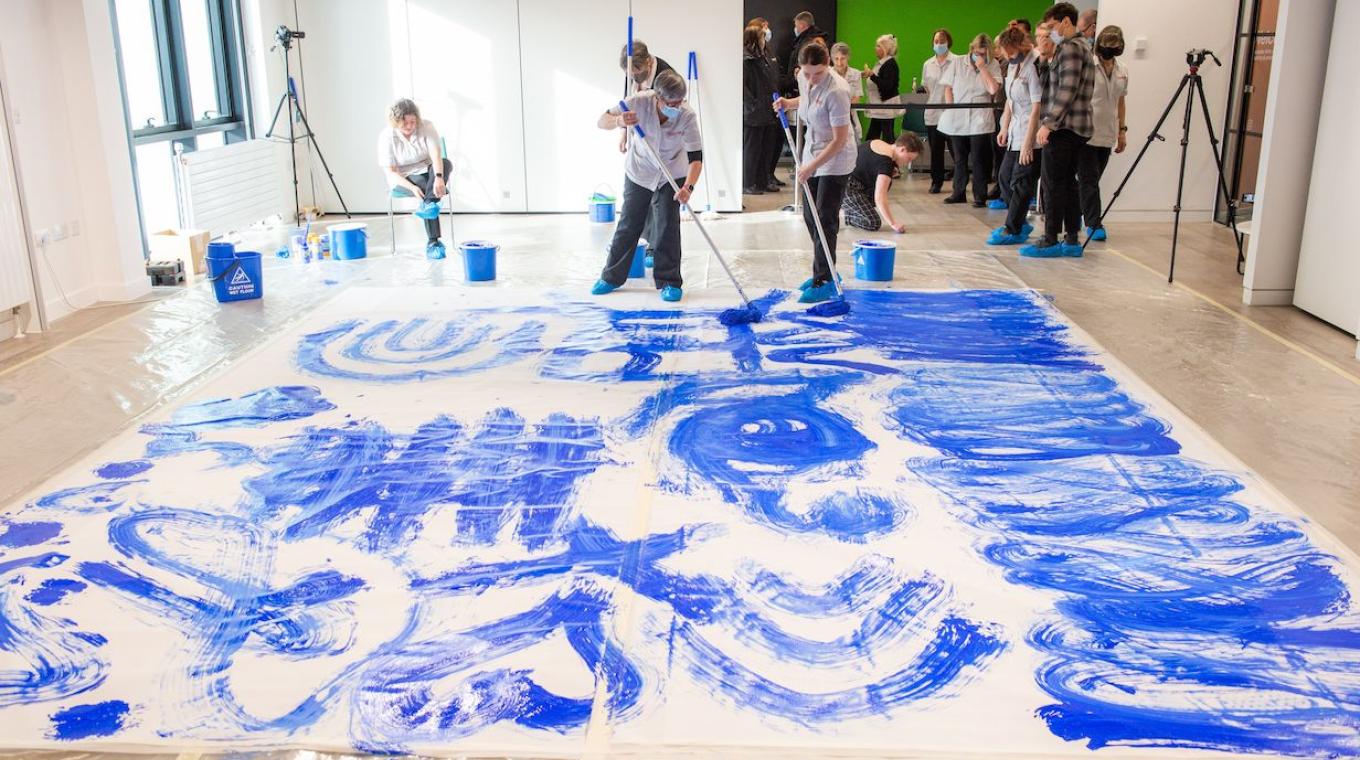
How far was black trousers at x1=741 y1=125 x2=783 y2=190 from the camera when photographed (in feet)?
33.1

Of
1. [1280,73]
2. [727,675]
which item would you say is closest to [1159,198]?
[1280,73]

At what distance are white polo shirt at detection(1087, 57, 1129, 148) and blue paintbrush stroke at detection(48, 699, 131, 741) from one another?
6267 millimetres

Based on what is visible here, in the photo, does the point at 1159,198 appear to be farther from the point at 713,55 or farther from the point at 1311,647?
the point at 1311,647

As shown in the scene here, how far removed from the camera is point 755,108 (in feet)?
32.0

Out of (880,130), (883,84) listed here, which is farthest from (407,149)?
(880,130)

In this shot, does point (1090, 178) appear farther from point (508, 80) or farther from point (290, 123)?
point (290, 123)

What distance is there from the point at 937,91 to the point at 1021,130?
277 cm

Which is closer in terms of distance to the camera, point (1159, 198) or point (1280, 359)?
point (1280, 359)

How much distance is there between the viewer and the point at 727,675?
2463 mm

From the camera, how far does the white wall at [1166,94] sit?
7996 millimetres

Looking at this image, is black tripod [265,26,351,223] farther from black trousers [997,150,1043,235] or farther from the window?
black trousers [997,150,1043,235]

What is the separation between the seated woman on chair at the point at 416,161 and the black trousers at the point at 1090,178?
3.98 meters

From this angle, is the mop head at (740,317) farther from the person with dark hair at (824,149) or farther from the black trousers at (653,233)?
the black trousers at (653,233)

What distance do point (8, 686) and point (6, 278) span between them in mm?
3403
